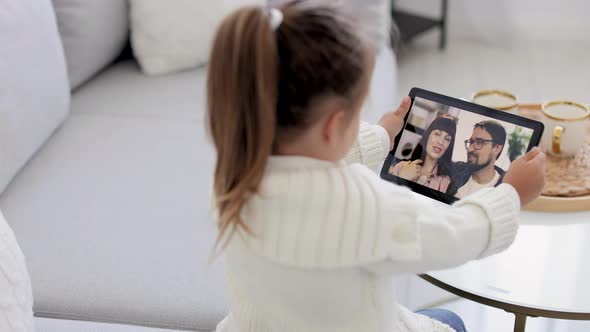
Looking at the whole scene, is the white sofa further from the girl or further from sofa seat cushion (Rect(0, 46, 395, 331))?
the girl

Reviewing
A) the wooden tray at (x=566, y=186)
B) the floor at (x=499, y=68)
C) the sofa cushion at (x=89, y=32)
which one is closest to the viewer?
the wooden tray at (x=566, y=186)

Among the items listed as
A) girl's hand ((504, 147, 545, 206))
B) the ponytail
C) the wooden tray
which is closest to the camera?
the ponytail

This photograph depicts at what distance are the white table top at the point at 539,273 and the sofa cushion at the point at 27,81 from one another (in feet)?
2.90

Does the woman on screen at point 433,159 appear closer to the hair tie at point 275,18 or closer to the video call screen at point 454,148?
the video call screen at point 454,148

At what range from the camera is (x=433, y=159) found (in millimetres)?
1119

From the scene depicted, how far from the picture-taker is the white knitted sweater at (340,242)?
0.76 metres

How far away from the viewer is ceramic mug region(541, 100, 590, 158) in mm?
1296

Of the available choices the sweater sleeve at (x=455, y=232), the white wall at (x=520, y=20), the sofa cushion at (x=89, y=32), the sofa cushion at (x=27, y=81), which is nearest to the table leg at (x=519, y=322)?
the sweater sleeve at (x=455, y=232)

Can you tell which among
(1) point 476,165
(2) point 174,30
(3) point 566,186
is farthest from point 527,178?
(2) point 174,30

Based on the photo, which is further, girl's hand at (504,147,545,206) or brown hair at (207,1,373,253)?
girl's hand at (504,147,545,206)

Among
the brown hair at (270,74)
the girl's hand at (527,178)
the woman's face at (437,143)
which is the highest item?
the brown hair at (270,74)

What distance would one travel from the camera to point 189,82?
75.6 inches

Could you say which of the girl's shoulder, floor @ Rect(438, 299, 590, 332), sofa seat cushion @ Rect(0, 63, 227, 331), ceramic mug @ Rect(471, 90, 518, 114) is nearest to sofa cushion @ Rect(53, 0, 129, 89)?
sofa seat cushion @ Rect(0, 63, 227, 331)

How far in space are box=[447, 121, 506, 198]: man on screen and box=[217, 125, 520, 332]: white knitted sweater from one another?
0.18 meters
